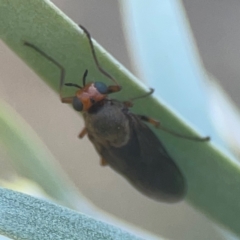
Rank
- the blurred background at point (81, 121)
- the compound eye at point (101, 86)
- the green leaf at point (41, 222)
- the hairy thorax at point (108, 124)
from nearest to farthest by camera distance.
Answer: the green leaf at point (41, 222), the compound eye at point (101, 86), the hairy thorax at point (108, 124), the blurred background at point (81, 121)

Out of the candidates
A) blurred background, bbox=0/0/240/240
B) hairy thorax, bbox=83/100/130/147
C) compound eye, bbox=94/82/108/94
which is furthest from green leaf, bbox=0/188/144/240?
blurred background, bbox=0/0/240/240

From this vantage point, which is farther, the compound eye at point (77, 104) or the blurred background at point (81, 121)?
the blurred background at point (81, 121)

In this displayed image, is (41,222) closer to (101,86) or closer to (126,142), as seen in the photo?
(101,86)

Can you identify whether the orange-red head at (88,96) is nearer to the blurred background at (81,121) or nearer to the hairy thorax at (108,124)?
the hairy thorax at (108,124)

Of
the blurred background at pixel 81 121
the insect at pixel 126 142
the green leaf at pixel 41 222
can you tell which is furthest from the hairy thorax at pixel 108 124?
the blurred background at pixel 81 121

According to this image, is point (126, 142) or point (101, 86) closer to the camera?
point (101, 86)

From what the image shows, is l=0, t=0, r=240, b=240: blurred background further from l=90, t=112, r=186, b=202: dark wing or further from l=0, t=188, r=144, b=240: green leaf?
l=0, t=188, r=144, b=240: green leaf

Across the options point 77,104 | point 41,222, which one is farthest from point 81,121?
point 41,222
